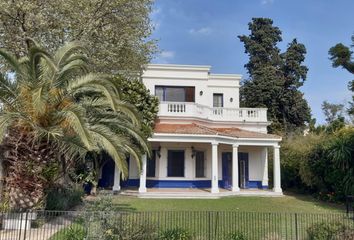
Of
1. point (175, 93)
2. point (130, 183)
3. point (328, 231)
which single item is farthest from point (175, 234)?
point (175, 93)

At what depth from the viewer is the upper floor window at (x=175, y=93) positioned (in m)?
28.0

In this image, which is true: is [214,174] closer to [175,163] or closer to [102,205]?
[175,163]

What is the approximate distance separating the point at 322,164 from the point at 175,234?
1492 cm

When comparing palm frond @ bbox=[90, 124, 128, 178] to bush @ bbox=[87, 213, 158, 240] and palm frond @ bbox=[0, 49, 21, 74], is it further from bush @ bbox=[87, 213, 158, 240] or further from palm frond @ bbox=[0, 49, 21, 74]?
palm frond @ bbox=[0, 49, 21, 74]

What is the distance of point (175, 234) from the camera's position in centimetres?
948

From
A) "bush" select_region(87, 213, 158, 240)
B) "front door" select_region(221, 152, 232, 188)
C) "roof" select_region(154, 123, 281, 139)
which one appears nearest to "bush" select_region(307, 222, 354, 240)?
"bush" select_region(87, 213, 158, 240)

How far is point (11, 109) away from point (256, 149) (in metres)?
19.9

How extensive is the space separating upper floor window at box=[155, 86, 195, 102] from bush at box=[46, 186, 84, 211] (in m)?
12.7

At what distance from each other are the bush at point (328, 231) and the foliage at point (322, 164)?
9.41 m

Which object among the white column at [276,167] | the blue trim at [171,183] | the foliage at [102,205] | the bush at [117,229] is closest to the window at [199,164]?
the blue trim at [171,183]

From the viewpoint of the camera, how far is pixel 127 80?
904 inches

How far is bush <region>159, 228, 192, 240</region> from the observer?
9407 millimetres

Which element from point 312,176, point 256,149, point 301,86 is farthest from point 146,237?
point 301,86

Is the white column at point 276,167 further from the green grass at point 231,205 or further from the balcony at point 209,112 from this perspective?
the balcony at point 209,112
